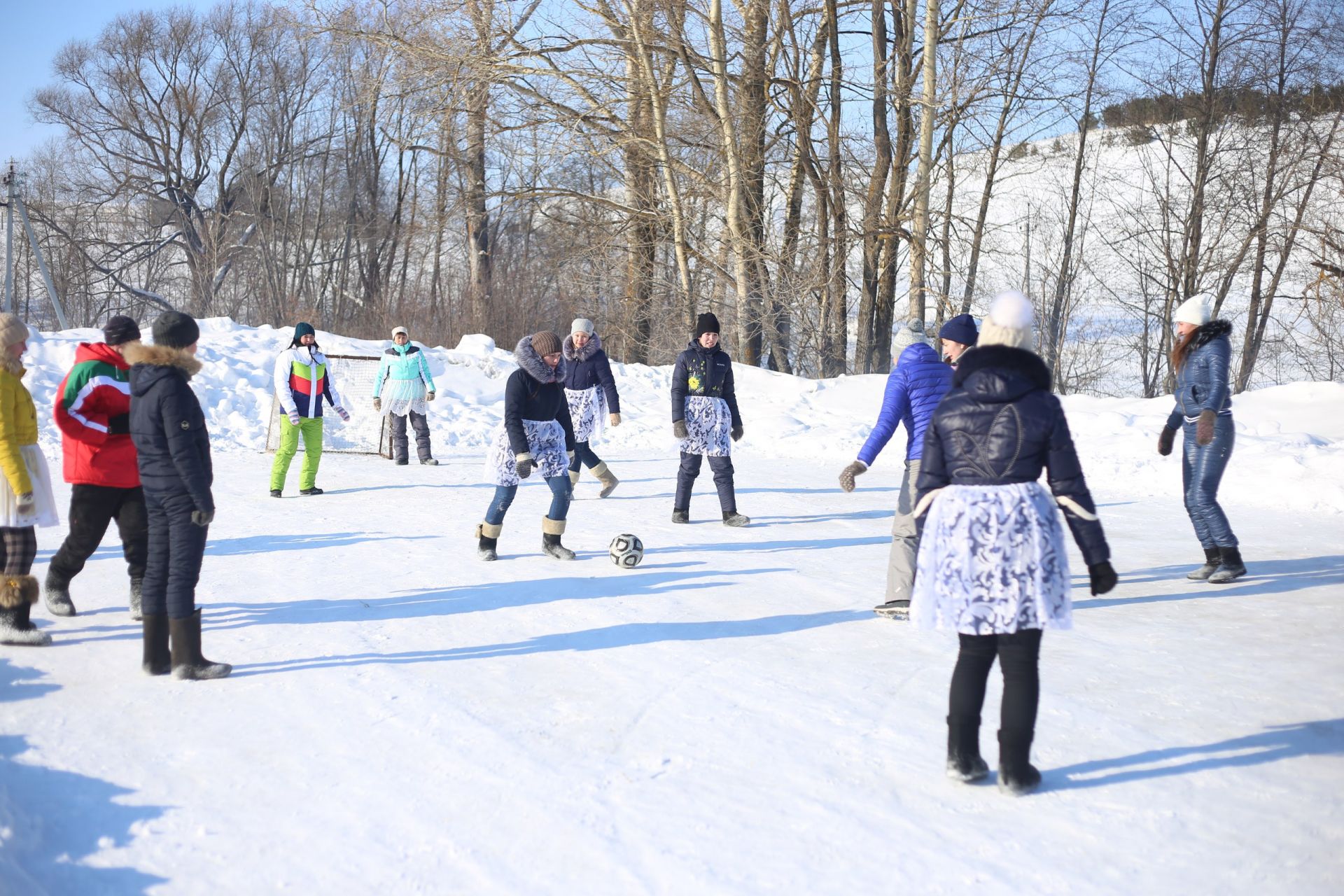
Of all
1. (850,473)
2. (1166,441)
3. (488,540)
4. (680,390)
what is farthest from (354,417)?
(1166,441)

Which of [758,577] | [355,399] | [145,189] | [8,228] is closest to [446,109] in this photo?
[355,399]

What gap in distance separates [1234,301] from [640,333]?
26888 millimetres

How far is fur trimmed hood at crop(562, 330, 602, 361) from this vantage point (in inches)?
406

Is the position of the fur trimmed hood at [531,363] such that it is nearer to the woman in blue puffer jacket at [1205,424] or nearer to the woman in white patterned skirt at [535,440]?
the woman in white patterned skirt at [535,440]

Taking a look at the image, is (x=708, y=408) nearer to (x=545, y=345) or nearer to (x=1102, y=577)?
(x=545, y=345)

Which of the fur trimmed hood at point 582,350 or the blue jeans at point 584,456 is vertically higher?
the fur trimmed hood at point 582,350

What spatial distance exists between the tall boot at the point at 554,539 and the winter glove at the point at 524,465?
606mm

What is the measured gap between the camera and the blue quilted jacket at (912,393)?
6281 millimetres

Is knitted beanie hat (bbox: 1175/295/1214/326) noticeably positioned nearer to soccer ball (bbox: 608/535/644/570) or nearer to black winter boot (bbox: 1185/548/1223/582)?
black winter boot (bbox: 1185/548/1223/582)

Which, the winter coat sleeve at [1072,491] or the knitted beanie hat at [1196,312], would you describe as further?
the knitted beanie hat at [1196,312]

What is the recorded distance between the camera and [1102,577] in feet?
12.4

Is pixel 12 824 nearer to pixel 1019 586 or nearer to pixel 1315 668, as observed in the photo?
pixel 1019 586

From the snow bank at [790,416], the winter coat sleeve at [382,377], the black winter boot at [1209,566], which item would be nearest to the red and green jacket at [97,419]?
the black winter boot at [1209,566]

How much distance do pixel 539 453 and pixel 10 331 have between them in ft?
10.8
